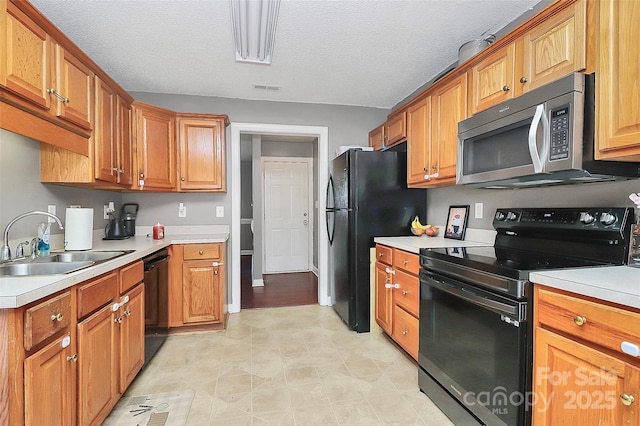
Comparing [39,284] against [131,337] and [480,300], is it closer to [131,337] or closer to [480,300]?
[131,337]

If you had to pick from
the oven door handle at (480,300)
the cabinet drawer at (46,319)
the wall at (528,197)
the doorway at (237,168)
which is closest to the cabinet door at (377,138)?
the doorway at (237,168)

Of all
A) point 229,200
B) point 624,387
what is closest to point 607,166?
point 624,387

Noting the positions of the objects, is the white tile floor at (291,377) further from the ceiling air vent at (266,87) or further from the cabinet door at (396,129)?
the ceiling air vent at (266,87)

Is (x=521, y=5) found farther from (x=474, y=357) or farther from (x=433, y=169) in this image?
(x=474, y=357)

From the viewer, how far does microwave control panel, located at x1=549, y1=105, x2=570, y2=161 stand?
1.33 m

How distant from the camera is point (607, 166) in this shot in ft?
4.48

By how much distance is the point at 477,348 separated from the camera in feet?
4.90

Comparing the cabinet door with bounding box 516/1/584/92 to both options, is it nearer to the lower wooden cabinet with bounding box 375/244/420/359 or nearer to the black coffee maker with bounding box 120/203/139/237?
the lower wooden cabinet with bounding box 375/244/420/359

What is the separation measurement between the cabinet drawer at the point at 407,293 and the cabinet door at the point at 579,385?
92 cm

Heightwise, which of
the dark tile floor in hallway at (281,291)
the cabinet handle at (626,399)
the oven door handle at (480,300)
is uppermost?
the oven door handle at (480,300)

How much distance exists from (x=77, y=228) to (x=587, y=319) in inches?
104

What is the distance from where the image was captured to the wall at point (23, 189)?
1.78 metres

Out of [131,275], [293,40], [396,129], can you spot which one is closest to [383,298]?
[396,129]

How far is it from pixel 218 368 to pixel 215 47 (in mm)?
2357
